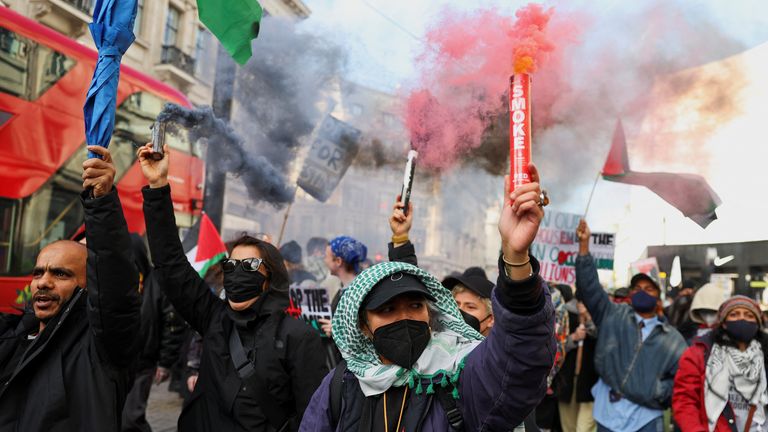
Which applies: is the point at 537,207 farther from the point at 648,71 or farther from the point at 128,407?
the point at 648,71

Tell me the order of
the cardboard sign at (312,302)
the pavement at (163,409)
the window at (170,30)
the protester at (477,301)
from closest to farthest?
the protester at (477,301) < the cardboard sign at (312,302) < the pavement at (163,409) < the window at (170,30)

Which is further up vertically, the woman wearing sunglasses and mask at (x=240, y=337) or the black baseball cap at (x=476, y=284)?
the black baseball cap at (x=476, y=284)

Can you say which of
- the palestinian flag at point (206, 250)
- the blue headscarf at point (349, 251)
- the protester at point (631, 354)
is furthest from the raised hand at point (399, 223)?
the palestinian flag at point (206, 250)

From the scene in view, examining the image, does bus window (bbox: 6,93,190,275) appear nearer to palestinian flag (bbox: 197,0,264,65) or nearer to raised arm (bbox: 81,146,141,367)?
palestinian flag (bbox: 197,0,264,65)

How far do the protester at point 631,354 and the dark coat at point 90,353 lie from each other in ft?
11.6

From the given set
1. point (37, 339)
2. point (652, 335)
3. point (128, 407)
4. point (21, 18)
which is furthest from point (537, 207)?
point (21, 18)

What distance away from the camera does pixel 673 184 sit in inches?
222

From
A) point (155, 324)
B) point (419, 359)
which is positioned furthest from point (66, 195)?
point (419, 359)

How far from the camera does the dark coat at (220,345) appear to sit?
2.86 m

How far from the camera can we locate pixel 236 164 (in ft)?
26.1

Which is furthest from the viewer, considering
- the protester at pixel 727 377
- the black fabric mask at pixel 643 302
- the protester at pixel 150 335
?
the black fabric mask at pixel 643 302

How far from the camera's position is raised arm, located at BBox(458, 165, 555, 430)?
5.16 feet

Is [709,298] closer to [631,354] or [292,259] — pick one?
[631,354]

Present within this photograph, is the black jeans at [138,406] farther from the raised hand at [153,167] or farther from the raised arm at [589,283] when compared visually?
the raised arm at [589,283]
